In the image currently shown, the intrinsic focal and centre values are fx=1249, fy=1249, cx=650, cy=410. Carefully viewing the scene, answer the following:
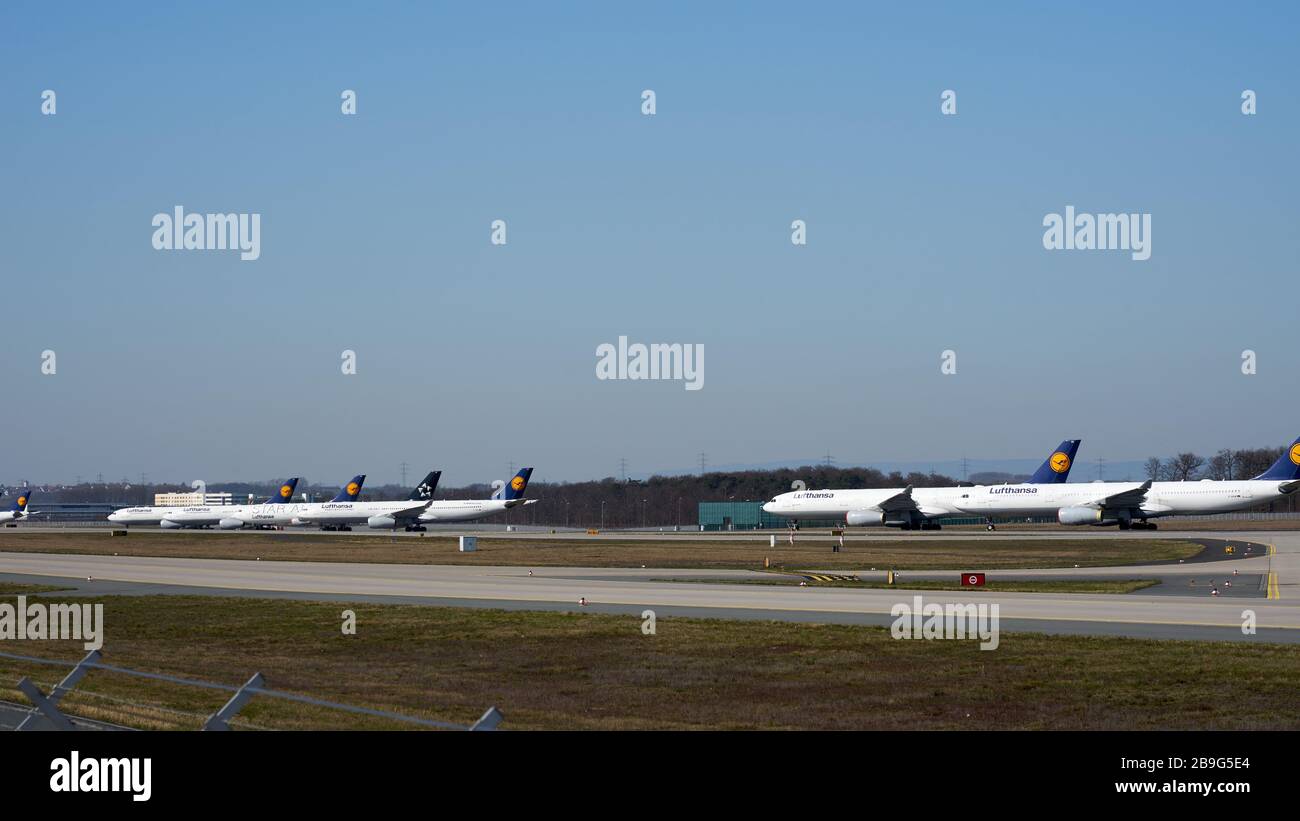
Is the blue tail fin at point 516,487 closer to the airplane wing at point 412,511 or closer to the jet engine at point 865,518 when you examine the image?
the airplane wing at point 412,511

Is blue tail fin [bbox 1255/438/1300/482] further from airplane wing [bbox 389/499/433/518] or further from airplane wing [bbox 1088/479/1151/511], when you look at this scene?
airplane wing [bbox 389/499/433/518]

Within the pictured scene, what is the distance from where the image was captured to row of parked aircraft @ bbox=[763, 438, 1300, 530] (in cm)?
9500

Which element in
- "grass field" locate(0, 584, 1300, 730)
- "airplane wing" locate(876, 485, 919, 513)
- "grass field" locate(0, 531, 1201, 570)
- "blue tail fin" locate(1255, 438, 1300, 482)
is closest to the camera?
"grass field" locate(0, 584, 1300, 730)

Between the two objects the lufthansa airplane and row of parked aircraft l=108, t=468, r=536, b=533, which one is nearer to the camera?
the lufthansa airplane

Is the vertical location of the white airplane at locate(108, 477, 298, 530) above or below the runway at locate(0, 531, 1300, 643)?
below

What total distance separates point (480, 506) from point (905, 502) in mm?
49581

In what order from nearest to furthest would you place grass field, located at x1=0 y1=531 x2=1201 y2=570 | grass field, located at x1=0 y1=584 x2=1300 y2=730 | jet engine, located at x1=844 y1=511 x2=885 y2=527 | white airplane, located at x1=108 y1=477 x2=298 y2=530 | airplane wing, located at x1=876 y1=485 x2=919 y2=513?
grass field, located at x1=0 y1=584 x2=1300 y2=730, grass field, located at x1=0 y1=531 x2=1201 y2=570, jet engine, located at x1=844 y1=511 x2=885 y2=527, airplane wing, located at x1=876 y1=485 x2=919 y2=513, white airplane, located at x1=108 y1=477 x2=298 y2=530

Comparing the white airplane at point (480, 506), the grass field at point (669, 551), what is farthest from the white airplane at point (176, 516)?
the grass field at point (669, 551)

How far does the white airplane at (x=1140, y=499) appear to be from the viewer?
94.2 metres

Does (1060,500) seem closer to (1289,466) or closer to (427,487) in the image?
(1289,466)

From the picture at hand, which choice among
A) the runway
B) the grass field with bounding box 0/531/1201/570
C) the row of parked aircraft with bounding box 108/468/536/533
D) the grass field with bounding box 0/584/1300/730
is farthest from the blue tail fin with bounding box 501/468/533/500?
the grass field with bounding box 0/584/1300/730

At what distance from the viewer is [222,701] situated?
69.2 feet

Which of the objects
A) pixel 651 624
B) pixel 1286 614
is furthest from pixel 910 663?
pixel 1286 614
